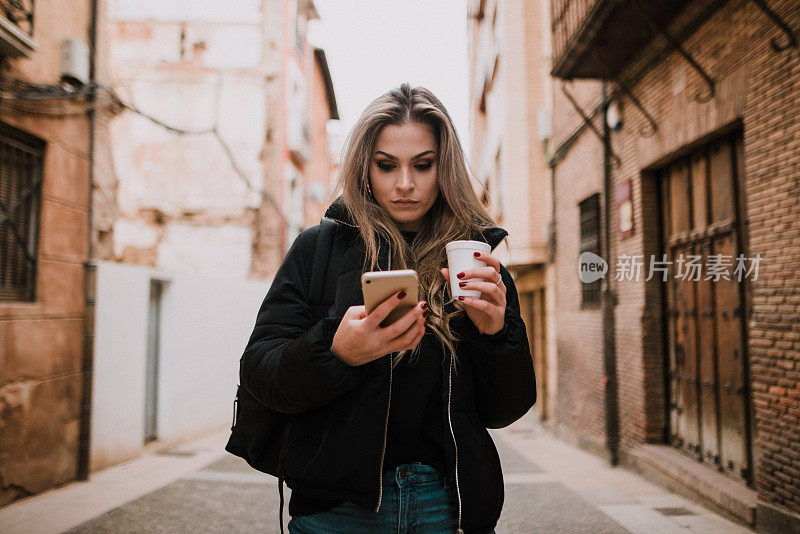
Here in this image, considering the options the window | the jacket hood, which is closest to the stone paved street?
the window

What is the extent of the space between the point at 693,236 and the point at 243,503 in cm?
560

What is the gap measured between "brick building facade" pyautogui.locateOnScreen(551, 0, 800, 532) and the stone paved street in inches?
17.9

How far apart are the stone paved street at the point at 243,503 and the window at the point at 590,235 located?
2706 millimetres

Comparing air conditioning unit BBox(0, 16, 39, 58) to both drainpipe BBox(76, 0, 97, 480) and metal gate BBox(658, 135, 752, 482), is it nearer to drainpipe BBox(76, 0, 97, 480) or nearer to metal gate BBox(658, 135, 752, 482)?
drainpipe BBox(76, 0, 97, 480)

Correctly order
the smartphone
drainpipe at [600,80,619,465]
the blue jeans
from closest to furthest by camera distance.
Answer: the smartphone → the blue jeans → drainpipe at [600,80,619,465]

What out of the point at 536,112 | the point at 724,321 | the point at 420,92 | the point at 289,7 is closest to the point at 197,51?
the point at 289,7

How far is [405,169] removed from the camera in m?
1.79

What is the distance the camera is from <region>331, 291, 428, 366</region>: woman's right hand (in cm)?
130

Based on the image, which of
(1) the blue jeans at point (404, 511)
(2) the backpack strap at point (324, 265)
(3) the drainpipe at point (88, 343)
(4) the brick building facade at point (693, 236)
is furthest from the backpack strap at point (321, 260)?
(3) the drainpipe at point (88, 343)

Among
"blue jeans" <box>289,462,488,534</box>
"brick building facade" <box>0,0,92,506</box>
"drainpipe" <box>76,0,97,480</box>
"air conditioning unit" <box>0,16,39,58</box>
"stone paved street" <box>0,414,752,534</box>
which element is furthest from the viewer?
"drainpipe" <box>76,0,97,480</box>

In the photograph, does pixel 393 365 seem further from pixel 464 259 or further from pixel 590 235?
pixel 590 235

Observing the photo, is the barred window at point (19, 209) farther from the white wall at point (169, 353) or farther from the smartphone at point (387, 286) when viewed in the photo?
the smartphone at point (387, 286)

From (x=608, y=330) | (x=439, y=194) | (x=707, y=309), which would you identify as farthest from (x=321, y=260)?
(x=608, y=330)

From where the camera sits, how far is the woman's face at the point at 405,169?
5.87 ft
